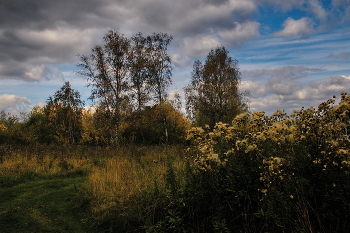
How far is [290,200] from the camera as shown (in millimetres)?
3408

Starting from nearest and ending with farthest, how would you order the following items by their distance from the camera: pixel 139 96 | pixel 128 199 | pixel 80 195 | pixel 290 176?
1. pixel 290 176
2. pixel 128 199
3. pixel 80 195
4. pixel 139 96

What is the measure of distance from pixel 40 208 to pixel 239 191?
4.86m

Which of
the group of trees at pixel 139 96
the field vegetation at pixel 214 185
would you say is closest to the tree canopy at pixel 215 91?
the group of trees at pixel 139 96

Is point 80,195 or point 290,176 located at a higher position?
point 290,176

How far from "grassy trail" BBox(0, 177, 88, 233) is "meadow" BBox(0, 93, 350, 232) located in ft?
0.07

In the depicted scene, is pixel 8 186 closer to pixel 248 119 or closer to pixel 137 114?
pixel 248 119

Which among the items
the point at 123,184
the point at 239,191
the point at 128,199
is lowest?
the point at 128,199

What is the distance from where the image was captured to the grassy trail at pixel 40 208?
15.8ft

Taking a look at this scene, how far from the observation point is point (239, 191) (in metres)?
3.45

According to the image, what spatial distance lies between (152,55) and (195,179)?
2100 cm

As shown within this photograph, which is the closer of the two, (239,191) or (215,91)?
(239,191)

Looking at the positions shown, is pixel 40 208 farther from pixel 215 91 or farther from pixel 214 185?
pixel 215 91

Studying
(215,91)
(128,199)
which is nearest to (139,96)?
(215,91)

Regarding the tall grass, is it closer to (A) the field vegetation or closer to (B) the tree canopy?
(A) the field vegetation
